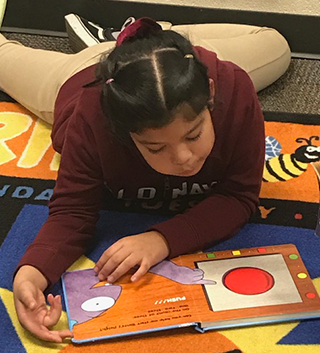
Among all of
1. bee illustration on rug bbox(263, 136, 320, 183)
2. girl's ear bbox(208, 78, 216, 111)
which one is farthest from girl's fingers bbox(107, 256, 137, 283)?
bee illustration on rug bbox(263, 136, 320, 183)

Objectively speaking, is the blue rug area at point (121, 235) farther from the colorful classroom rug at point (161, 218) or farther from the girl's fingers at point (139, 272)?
the girl's fingers at point (139, 272)

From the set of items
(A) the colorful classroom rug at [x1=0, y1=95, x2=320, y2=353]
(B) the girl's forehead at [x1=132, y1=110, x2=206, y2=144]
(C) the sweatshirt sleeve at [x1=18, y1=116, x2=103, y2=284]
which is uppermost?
(B) the girl's forehead at [x1=132, y1=110, x2=206, y2=144]

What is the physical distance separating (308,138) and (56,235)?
0.58 m

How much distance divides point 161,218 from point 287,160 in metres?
0.29

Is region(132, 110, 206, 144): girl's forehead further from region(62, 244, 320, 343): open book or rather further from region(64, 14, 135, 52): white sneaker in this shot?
region(64, 14, 135, 52): white sneaker

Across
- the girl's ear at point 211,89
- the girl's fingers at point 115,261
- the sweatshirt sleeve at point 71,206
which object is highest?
the girl's ear at point 211,89

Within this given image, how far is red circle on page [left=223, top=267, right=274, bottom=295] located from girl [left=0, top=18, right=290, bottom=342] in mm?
75

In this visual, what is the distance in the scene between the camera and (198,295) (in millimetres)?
892

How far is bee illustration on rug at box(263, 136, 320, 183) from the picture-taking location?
3.84 feet

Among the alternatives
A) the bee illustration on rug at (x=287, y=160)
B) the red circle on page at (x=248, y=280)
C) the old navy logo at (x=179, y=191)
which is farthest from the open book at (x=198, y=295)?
the bee illustration on rug at (x=287, y=160)

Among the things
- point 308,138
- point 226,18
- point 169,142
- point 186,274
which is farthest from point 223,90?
point 226,18

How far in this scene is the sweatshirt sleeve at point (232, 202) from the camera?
3.15 feet

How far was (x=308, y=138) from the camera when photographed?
125 cm

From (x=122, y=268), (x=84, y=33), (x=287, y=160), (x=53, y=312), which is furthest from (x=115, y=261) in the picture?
(x=84, y=33)
